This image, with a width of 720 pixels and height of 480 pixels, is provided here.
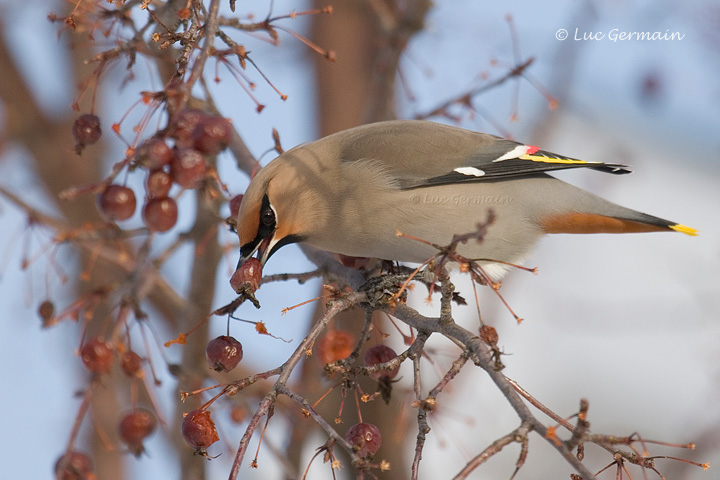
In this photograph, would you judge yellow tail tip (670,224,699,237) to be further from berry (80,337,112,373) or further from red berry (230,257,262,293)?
berry (80,337,112,373)

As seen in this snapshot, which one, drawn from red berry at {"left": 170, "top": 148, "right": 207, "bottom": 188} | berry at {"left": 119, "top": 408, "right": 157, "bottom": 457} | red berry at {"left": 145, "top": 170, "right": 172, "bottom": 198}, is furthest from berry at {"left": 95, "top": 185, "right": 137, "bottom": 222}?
berry at {"left": 119, "top": 408, "right": 157, "bottom": 457}

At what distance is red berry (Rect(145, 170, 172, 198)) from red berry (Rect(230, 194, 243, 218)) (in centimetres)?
63

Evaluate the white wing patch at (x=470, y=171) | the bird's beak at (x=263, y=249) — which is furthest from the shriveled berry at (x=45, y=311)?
the white wing patch at (x=470, y=171)

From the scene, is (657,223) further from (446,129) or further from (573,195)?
(446,129)

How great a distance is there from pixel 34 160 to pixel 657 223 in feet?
15.0

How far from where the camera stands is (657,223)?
366 centimetres

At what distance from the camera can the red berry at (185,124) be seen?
9.31ft

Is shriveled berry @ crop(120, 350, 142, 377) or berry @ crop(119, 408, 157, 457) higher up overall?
shriveled berry @ crop(120, 350, 142, 377)

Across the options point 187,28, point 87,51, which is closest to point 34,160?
point 87,51

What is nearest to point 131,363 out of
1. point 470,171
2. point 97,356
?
point 97,356

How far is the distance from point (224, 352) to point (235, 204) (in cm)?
97

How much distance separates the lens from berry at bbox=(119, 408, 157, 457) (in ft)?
11.2

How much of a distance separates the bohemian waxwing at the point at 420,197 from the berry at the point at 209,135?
443 millimetres

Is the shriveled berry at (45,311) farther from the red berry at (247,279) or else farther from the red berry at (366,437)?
the red berry at (366,437)
